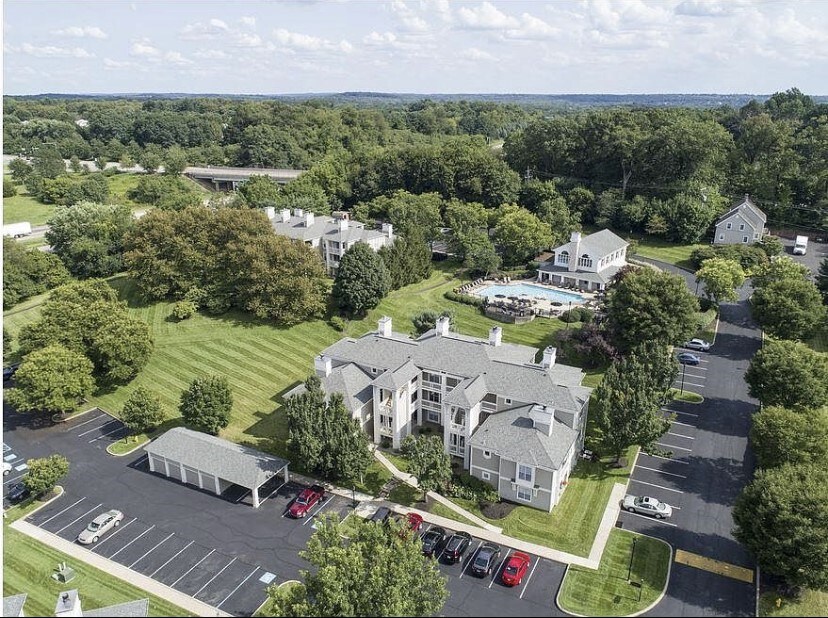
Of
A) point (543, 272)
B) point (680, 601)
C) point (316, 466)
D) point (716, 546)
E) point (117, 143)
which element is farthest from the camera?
point (117, 143)

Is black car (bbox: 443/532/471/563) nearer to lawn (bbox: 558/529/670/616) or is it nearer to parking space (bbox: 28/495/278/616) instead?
lawn (bbox: 558/529/670/616)

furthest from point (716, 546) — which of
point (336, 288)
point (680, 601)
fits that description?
point (336, 288)

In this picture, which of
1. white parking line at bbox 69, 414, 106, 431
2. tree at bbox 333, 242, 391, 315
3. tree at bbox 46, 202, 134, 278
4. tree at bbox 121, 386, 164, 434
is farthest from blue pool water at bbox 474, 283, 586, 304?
tree at bbox 46, 202, 134, 278

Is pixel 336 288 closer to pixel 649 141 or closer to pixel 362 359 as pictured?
pixel 362 359

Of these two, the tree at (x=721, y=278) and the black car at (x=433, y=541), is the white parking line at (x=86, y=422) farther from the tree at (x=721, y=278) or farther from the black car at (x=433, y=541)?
the tree at (x=721, y=278)

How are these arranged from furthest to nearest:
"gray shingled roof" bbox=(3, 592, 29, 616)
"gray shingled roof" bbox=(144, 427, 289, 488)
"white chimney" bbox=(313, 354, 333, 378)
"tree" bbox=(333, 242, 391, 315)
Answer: "tree" bbox=(333, 242, 391, 315), "white chimney" bbox=(313, 354, 333, 378), "gray shingled roof" bbox=(144, 427, 289, 488), "gray shingled roof" bbox=(3, 592, 29, 616)
